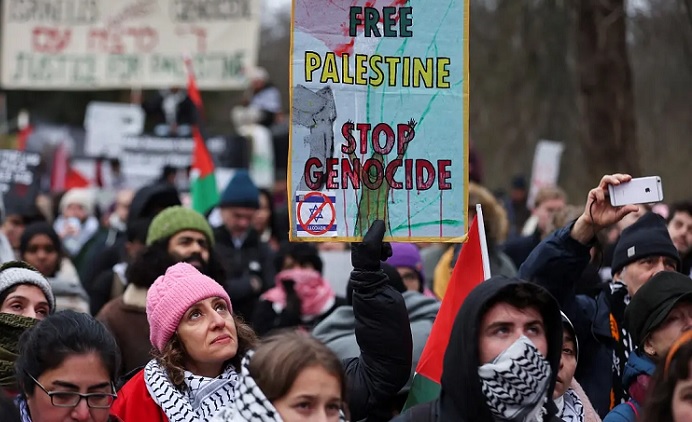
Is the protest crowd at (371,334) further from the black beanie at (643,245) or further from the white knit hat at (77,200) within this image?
the white knit hat at (77,200)

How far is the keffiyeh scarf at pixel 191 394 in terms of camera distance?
467cm

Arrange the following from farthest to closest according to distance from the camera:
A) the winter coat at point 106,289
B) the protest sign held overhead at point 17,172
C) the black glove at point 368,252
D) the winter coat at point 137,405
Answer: the protest sign held overhead at point 17,172
the winter coat at point 106,289
the winter coat at point 137,405
the black glove at point 368,252

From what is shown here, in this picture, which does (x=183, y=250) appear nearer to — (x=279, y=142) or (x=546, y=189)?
(x=546, y=189)

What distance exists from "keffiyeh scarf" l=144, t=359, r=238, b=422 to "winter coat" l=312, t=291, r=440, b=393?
25.5 inches

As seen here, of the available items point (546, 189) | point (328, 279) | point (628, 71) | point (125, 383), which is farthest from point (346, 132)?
point (628, 71)

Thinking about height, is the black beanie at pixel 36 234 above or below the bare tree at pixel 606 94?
below

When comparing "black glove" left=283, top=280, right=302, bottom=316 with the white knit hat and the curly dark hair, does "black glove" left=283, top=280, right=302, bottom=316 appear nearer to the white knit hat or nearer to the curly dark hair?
the curly dark hair

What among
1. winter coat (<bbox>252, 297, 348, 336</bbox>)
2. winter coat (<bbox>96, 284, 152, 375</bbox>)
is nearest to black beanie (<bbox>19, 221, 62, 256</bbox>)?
winter coat (<bbox>252, 297, 348, 336</bbox>)

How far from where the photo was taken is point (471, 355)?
3.89 metres

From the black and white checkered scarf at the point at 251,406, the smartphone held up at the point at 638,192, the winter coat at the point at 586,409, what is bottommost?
the winter coat at the point at 586,409

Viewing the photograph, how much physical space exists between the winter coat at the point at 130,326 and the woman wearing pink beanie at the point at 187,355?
1.15 m

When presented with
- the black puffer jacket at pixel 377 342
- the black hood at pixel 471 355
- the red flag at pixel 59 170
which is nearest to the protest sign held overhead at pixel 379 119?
the black puffer jacket at pixel 377 342

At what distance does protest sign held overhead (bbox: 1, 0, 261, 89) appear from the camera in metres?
14.8

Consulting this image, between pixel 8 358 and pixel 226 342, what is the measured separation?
0.82 meters
